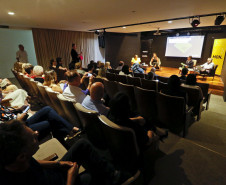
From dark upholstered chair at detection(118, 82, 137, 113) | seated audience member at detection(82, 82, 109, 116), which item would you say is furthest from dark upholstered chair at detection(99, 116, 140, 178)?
dark upholstered chair at detection(118, 82, 137, 113)

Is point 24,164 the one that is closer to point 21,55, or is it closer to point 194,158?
point 194,158

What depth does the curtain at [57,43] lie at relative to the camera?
320 inches

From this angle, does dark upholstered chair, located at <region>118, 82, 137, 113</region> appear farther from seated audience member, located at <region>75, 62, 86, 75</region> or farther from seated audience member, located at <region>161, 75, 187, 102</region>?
seated audience member, located at <region>75, 62, 86, 75</region>

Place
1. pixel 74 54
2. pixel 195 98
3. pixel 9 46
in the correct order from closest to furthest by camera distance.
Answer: pixel 195 98, pixel 74 54, pixel 9 46

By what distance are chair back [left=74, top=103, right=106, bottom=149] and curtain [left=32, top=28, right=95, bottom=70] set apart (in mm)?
8149

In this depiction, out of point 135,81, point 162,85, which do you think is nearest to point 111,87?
point 135,81

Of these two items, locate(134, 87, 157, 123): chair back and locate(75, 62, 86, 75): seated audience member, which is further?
locate(75, 62, 86, 75): seated audience member

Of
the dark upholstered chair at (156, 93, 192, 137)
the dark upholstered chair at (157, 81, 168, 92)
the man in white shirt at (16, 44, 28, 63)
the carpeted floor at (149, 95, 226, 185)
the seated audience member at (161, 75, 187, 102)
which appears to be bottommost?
the carpeted floor at (149, 95, 226, 185)

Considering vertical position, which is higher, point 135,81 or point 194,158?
point 135,81

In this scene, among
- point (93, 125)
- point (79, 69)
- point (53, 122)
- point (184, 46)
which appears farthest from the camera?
point (184, 46)

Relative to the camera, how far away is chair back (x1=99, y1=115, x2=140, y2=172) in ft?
3.85

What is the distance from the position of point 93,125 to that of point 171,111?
1377mm

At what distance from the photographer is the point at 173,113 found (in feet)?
7.31

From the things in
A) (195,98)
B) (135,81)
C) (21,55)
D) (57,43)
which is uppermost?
(57,43)
